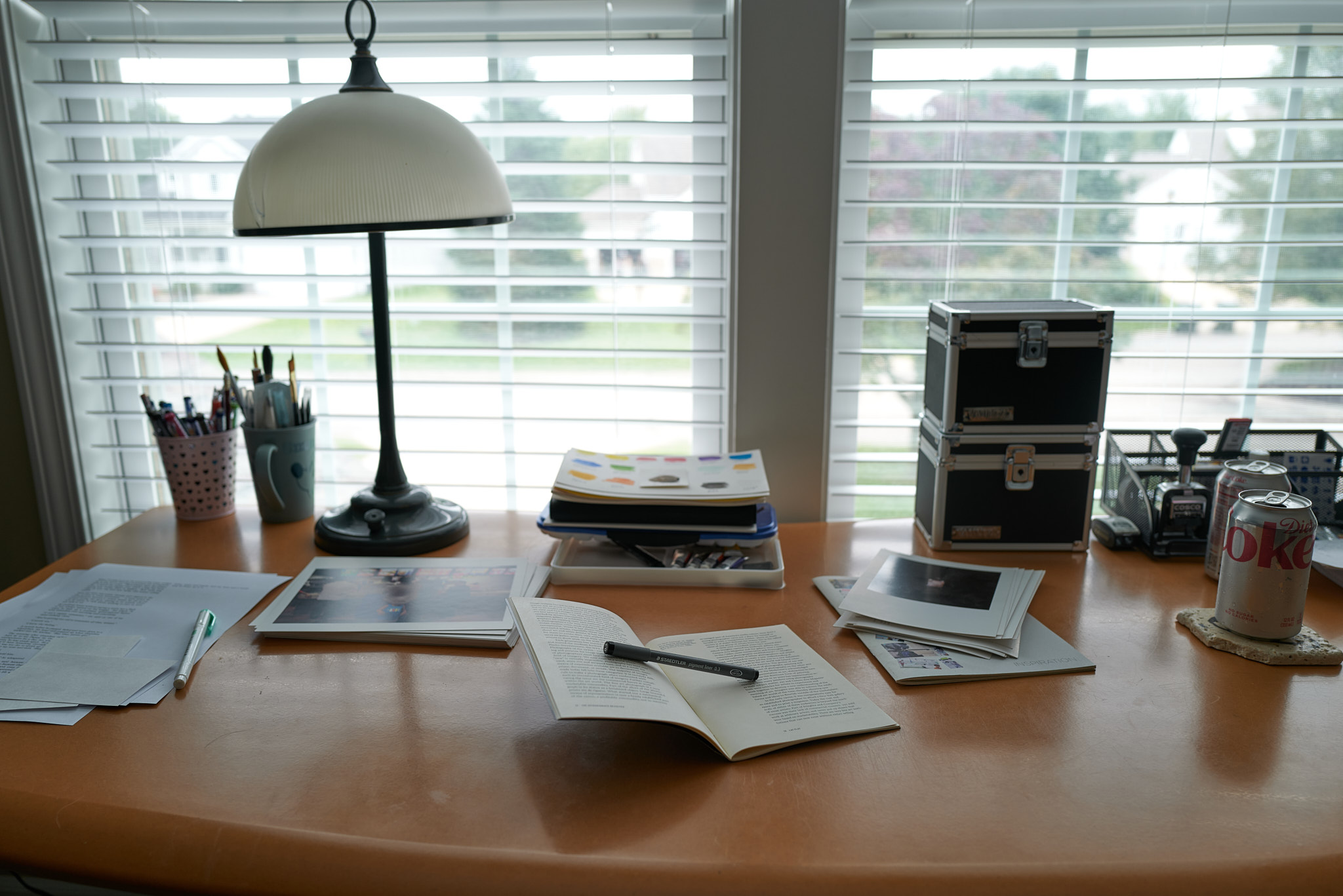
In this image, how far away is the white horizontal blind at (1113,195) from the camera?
55.4 inches

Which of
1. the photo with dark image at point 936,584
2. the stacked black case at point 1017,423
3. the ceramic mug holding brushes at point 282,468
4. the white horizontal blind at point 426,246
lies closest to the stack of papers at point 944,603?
the photo with dark image at point 936,584

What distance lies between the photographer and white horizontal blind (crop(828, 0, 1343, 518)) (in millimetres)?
1407

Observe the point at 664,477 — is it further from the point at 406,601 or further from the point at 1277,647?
the point at 1277,647

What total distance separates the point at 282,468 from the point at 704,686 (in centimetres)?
81

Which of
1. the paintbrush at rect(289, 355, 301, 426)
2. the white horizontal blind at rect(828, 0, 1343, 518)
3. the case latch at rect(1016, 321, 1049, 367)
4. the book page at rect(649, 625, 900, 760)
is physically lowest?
the book page at rect(649, 625, 900, 760)

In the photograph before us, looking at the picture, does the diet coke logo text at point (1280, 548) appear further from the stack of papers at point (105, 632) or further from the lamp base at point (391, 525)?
the stack of papers at point (105, 632)

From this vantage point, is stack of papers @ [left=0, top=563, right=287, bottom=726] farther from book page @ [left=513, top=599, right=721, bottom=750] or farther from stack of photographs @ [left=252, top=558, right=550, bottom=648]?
book page @ [left=513, top=599, right=721, bottom=750]

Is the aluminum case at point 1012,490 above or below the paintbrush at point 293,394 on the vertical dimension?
below

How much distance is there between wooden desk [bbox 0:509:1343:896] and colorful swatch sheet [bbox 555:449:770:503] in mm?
277

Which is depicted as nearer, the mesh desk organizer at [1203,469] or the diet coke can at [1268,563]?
the diet coke can at [1268,563]

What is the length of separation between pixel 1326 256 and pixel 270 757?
170 centimetres

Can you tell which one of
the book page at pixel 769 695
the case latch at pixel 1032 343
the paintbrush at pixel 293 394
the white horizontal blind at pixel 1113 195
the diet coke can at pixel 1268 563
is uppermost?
the white horizontal blind at pixel 1113 195

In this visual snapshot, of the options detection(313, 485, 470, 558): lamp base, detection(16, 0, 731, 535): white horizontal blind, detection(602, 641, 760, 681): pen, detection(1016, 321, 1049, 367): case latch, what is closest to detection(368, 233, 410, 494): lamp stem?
detection(313, 485, 470, 558): lamp base

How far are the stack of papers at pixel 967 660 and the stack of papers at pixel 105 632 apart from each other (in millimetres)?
737
